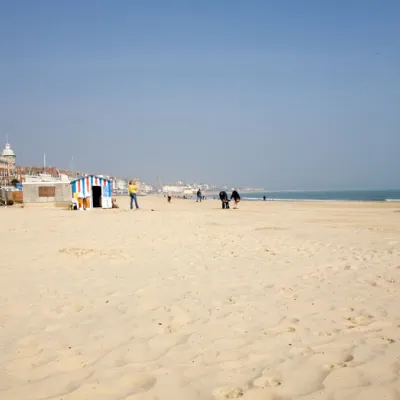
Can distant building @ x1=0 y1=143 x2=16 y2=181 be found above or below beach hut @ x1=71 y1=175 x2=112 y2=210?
above

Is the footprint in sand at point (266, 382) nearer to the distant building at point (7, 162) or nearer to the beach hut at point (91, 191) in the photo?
the beach hut at point (91, 191)

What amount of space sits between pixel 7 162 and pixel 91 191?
77.9 metres

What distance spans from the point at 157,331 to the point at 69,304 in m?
1.47

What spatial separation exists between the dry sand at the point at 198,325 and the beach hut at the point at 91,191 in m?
18.5

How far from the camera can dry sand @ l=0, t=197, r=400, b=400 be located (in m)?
2.72

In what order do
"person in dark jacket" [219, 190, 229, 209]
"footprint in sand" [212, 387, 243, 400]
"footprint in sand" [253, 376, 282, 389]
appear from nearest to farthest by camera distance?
1. "footprint in sand" [212, 387, 243, 400]
2. "footprint in sand" [253, 376, 282, 389]
3. "person in dark jacket" [219, 190, 229, 209]

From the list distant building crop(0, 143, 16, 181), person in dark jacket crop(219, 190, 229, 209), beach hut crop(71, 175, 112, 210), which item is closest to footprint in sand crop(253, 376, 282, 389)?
beach hut crop(71, 175, 112, 210)

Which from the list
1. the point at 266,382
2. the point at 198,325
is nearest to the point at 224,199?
the point at 198,325

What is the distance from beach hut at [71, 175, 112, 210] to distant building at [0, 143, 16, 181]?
6284 centimetres

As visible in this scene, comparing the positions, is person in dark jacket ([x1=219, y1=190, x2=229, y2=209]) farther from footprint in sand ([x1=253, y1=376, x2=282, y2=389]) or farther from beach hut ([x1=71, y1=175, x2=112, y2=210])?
footprint in sand ([x1=253, y1=376, x2=282, y2=389])

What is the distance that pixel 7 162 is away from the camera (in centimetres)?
9319

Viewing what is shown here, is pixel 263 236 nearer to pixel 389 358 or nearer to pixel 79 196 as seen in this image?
pixel 389 358

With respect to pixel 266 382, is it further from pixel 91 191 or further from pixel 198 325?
pixel 91 191

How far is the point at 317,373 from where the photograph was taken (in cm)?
285
